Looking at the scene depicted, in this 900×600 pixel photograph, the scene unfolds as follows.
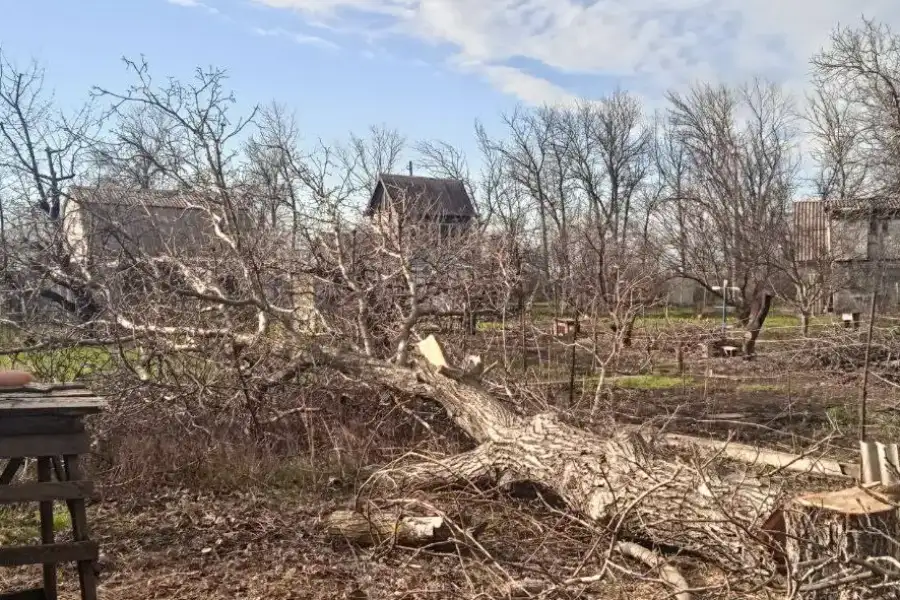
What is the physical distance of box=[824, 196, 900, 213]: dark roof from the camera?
1802 cm

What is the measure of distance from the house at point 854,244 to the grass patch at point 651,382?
8.70m

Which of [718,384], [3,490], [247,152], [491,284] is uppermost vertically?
[247,152]

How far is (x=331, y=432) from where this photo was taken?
7133 millimetres

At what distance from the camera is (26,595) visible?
3934 mm

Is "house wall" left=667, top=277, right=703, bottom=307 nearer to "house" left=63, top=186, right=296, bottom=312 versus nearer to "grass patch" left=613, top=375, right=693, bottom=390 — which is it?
"grass patch" left=613, top=375, right=693, bottom=390

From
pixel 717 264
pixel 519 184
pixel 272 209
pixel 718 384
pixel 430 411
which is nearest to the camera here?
pixel 430 411

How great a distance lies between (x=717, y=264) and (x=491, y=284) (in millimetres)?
17872

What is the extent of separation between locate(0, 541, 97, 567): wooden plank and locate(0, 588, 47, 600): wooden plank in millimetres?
407

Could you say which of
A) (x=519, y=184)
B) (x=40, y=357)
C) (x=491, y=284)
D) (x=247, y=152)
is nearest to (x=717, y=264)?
(x=519, y=184)

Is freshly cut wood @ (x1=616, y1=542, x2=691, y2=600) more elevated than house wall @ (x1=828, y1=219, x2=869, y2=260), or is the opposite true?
house wall @ (x1=828, y1=219, x2=869, y2=260)

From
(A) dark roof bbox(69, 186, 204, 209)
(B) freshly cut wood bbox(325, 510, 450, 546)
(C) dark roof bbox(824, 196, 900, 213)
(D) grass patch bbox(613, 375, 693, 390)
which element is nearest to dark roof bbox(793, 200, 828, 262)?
(C) dark roof bbox(824, 196, 900, 213)

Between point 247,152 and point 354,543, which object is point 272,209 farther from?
point 354,543

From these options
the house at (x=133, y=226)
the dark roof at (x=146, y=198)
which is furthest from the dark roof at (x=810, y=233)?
the dark roof at (x=146, y=198)

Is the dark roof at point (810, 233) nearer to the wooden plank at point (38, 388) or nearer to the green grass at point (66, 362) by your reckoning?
the green grass at point (66, 362)
